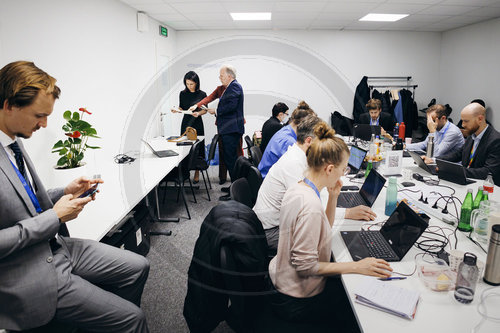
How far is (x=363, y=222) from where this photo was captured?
1896mm

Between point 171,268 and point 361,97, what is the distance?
5368mm

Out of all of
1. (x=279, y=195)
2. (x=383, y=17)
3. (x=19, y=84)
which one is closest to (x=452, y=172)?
(x=279, y=195)

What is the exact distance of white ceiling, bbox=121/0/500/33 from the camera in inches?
164

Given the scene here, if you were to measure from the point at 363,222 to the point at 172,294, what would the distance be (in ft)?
4.93

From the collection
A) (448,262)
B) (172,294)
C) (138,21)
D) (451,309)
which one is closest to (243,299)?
(451,309)

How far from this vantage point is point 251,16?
511cm

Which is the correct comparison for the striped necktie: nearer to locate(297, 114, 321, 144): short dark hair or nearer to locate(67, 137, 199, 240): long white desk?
locate(67, 137, 199, 240): long white desk

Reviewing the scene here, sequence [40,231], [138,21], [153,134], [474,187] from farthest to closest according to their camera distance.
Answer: [153,134] < [138,21] < [474,187] < [40,231]

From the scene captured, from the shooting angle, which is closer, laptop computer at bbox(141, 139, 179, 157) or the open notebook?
the open notebook

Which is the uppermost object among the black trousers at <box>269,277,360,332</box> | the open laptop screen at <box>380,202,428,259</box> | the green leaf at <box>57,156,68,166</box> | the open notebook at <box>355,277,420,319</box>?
the green leaf at <box>57,156,68,166</box>

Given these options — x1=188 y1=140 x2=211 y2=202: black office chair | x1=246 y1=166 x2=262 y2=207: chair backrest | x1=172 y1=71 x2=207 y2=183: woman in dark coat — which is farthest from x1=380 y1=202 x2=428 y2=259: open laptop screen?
x1=172 y1=71 x2=207 y2=183: woman in dark coat

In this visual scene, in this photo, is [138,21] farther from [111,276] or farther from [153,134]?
[111,276]

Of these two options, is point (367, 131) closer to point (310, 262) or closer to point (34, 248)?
point (310, 262)

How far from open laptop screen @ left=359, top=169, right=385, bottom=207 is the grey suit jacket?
1.90 m
